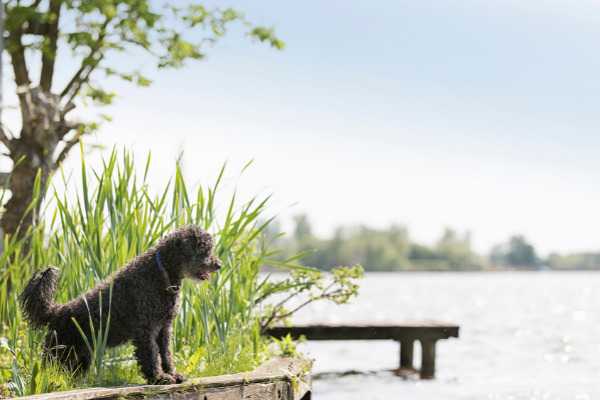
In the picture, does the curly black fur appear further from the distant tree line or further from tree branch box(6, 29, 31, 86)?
the distant tree line

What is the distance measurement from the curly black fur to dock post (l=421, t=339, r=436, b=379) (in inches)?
251

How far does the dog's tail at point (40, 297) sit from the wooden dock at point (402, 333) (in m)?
4.77

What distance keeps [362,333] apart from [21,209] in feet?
16.2

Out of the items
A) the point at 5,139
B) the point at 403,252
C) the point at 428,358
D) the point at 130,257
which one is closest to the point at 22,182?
the point at 5,139

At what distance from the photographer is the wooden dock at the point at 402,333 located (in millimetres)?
8906

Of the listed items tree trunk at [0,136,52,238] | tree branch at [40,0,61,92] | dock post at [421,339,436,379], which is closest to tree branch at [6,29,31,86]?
tree branch at [40,0,61,92]

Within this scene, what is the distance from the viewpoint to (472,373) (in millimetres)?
10984

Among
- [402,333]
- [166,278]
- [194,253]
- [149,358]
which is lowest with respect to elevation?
[402,333]

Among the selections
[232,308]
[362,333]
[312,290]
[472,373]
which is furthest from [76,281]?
[472,373]

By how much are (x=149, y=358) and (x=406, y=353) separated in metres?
6.97

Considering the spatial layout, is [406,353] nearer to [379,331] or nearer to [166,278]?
[379,331]

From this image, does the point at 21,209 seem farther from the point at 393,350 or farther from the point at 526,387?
the point at 393,350

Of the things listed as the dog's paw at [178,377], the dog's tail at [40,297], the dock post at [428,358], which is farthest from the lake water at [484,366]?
the dog's tail at [40,297]

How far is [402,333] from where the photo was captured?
31.1ft
